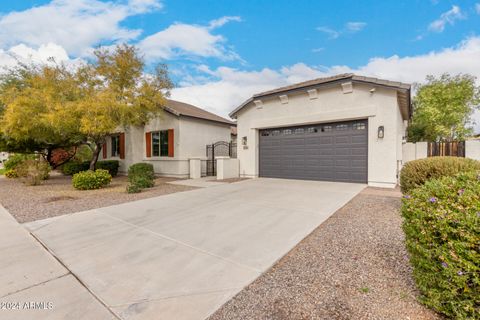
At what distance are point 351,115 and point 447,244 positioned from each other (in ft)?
27.0

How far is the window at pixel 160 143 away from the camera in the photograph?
13203 mm

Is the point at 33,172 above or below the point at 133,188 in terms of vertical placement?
above

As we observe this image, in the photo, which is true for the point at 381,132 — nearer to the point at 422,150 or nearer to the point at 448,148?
the point at 422,150

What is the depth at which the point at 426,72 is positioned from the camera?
1992 cm

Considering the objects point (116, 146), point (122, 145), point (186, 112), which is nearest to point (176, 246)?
point (186, 112)

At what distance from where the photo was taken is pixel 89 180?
9.02 meters

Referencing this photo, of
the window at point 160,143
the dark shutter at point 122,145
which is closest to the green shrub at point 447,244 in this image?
the window at point 160,143

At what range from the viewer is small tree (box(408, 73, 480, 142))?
18.2 m

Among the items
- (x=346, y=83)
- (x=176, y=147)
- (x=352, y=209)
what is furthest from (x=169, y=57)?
(x=352, y=209)

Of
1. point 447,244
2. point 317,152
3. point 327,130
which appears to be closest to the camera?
point 447,244

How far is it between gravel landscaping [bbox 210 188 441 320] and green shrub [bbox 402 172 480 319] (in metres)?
0.28

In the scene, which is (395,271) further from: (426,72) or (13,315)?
(426,72)

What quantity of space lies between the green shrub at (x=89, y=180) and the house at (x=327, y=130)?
267 inches

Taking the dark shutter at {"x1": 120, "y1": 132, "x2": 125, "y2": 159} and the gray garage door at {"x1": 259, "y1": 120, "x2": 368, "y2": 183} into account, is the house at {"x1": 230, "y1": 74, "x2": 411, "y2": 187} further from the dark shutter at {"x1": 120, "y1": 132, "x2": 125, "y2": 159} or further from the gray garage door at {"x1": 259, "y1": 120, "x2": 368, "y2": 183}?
the dark shutter at {"x1": 120, "y1": 132, "x2": 125, "y2": 159}
